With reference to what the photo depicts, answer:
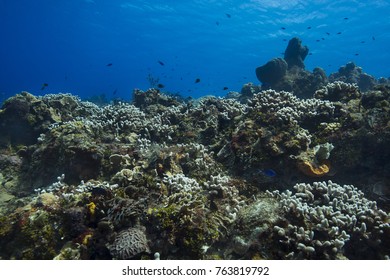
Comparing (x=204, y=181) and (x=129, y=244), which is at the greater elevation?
(x=204, y=181)

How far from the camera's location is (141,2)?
205 feet

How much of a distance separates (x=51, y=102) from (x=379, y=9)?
2168 inches

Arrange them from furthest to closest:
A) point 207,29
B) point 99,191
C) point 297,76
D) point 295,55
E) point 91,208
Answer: point 207,29
point 295,55
point 297,76
point 99,191
point 91,208

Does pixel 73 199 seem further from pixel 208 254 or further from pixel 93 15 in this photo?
pixel 93 15

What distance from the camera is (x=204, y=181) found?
21.3 ft

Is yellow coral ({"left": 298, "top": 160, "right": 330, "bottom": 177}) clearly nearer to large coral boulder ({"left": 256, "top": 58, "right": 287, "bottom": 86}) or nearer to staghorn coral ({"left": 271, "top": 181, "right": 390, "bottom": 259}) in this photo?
staghorn coral ({"left": 271, "top": 181, "right": 390, "bottom": 259})

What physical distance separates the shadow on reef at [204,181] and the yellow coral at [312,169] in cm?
3

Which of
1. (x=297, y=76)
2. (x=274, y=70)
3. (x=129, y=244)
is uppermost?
(x=274, y=70)

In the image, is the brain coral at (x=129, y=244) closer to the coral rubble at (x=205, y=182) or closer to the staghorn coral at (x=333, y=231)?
the coral rubble at (x=205, y=182)

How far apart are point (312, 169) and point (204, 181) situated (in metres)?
2.58

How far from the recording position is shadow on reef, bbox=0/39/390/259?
425 centimetres

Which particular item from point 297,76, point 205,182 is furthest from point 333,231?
point 297,76

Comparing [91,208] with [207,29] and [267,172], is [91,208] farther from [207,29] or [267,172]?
[207,29]

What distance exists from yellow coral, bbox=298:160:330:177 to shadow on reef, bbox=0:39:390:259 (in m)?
0.03
